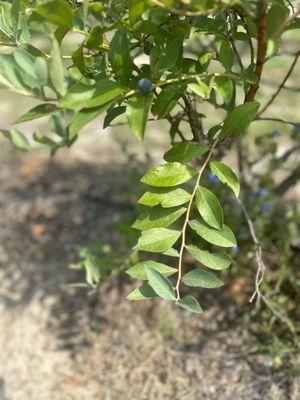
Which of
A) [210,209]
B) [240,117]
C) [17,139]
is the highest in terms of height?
[240,117]

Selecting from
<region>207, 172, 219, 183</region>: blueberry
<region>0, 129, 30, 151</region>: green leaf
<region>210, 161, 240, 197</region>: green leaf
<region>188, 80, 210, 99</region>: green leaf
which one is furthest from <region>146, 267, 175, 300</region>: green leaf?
<region>207, 172, 219, 183</region>: blueberry

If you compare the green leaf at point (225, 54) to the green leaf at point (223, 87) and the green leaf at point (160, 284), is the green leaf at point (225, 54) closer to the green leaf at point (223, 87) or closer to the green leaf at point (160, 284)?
the green leaf at point (223, 87)


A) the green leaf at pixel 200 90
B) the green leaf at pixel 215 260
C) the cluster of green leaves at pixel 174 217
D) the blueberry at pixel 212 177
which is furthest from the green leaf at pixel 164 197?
the blueberry at pixel 212 177

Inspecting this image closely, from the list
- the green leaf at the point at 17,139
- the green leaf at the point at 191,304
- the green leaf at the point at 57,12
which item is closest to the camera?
the green leaf at the point at 57,12

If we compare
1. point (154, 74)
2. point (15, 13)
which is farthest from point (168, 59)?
point (15, 13)

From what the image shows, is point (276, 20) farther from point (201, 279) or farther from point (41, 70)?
point (201, 279)
